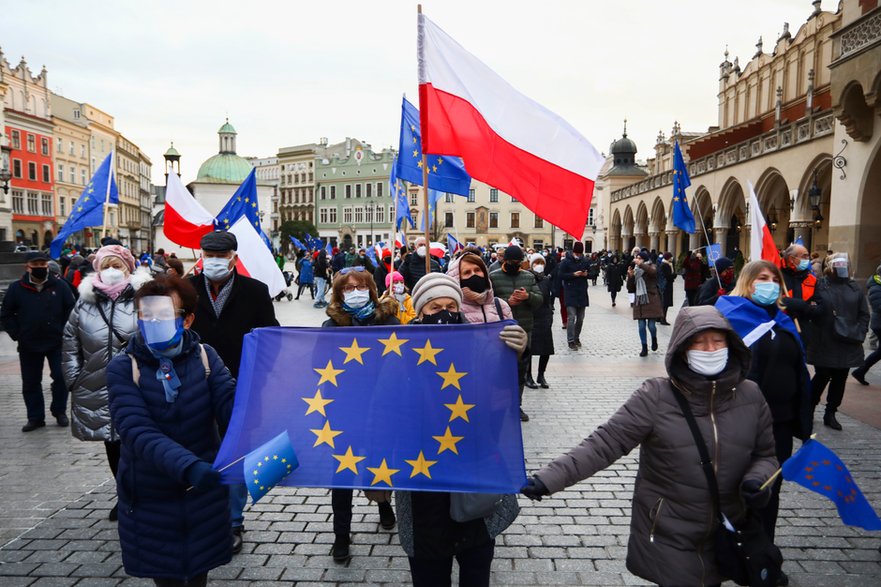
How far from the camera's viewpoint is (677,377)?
2.98m

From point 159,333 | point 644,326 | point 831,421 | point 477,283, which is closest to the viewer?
point 159,333

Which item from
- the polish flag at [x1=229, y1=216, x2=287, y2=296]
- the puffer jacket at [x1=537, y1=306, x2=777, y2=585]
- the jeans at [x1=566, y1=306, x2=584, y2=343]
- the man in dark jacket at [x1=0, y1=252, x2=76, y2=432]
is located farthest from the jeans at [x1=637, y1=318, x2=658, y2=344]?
the puffer jacket at [x1=537, y1=306, x2=777, y2=585]

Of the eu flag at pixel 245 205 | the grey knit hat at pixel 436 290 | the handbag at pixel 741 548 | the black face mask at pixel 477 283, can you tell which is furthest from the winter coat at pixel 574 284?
the handbag at pixel 741 548

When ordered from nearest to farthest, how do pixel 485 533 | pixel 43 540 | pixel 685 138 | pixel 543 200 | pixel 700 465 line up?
pixel 700 465, pixel 485 533, pixel 43 540, pixel 543 200, pixel 685 138

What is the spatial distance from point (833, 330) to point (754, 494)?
510 centimetres

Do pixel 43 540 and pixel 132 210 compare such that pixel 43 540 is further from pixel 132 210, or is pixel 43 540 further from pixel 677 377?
pixel 132 210

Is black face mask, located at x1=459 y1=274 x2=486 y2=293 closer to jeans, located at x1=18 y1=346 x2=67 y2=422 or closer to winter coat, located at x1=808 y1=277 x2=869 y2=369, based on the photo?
winter coat, located at x1=808 y1=277 x2=869 y2=369

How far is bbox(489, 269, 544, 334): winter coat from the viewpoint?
809cm

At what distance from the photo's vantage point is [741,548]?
109 inches

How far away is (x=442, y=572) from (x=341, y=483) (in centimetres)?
64

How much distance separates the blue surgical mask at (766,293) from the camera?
468 centimetres

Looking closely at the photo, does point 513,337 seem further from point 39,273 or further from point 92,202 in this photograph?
point 92,202

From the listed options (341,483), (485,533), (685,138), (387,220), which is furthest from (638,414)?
(387,220)

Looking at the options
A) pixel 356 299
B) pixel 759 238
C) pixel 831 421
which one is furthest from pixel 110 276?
→ pixel 831 421
